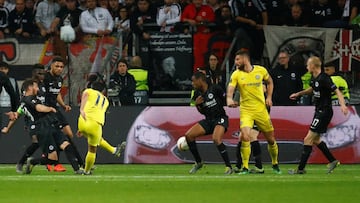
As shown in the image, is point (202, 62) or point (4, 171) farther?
point (202, 62)

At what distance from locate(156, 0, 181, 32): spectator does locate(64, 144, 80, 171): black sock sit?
6.31m

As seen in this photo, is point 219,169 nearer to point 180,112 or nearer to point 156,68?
point 180,112

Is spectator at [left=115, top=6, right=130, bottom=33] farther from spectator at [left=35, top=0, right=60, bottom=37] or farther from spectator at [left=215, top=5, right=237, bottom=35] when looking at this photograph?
spectator at [left=215, top=5, right=237, bottom=35]

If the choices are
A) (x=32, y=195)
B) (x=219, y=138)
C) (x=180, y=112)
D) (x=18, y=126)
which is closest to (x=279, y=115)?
(x=180, y=112)

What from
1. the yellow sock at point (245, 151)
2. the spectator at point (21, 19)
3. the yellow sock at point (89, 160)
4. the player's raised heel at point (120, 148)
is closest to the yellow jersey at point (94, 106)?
the yellow sock at point (89, 160)

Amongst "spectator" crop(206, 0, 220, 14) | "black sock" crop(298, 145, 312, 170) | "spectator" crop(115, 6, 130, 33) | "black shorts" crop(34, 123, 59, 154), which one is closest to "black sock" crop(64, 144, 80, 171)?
"black shorts" crop(34, 123, 59, 154)

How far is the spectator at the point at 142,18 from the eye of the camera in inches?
1041

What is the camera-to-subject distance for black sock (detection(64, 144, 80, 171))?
67.6ft

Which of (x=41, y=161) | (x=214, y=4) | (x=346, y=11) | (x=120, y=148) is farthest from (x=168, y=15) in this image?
(x=41, y=161)

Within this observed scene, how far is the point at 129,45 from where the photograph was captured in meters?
26.5

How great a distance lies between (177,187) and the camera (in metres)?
17.1

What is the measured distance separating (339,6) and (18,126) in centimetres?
807

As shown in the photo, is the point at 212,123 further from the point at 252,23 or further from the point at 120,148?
the point at 252,23

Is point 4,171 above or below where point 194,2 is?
below
